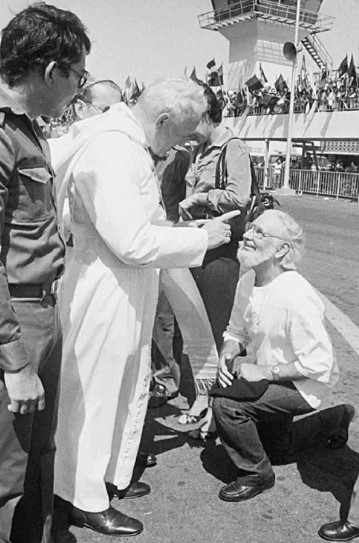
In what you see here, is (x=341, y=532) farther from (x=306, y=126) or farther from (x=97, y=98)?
(x=306, y=126)

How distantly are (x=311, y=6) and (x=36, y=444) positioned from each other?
53568mm

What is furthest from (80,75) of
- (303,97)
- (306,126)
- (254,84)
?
(254,84)

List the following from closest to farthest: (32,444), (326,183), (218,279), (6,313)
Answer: (6,313) < (32,444) < (218,279) < (326,183)

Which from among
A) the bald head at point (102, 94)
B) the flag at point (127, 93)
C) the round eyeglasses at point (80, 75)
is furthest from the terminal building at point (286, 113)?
the round eyeglasses at point (80, 75)

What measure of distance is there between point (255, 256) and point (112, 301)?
94cm

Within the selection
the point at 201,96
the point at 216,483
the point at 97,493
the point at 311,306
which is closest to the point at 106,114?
the point at 201,96

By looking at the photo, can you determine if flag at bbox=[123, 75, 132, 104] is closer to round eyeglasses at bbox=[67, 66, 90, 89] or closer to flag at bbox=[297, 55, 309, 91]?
round eyeglasses at bbox=[67, 66, 90, 89]

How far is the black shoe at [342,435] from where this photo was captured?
11.7 feet

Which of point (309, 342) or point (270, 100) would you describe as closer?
point (309, 342)

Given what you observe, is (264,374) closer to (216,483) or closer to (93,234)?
(216,483)

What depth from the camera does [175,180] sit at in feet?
14.5

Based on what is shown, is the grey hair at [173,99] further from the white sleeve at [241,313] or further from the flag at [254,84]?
the flag at [254,84]

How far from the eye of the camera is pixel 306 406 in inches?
126

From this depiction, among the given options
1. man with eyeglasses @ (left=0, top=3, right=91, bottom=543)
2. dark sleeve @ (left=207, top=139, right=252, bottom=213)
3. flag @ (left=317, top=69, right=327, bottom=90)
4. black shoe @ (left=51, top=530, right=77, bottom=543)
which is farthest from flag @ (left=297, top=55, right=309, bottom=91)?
man with eyeglasses @ (left=0, top=3, right=91, bottom=543)
